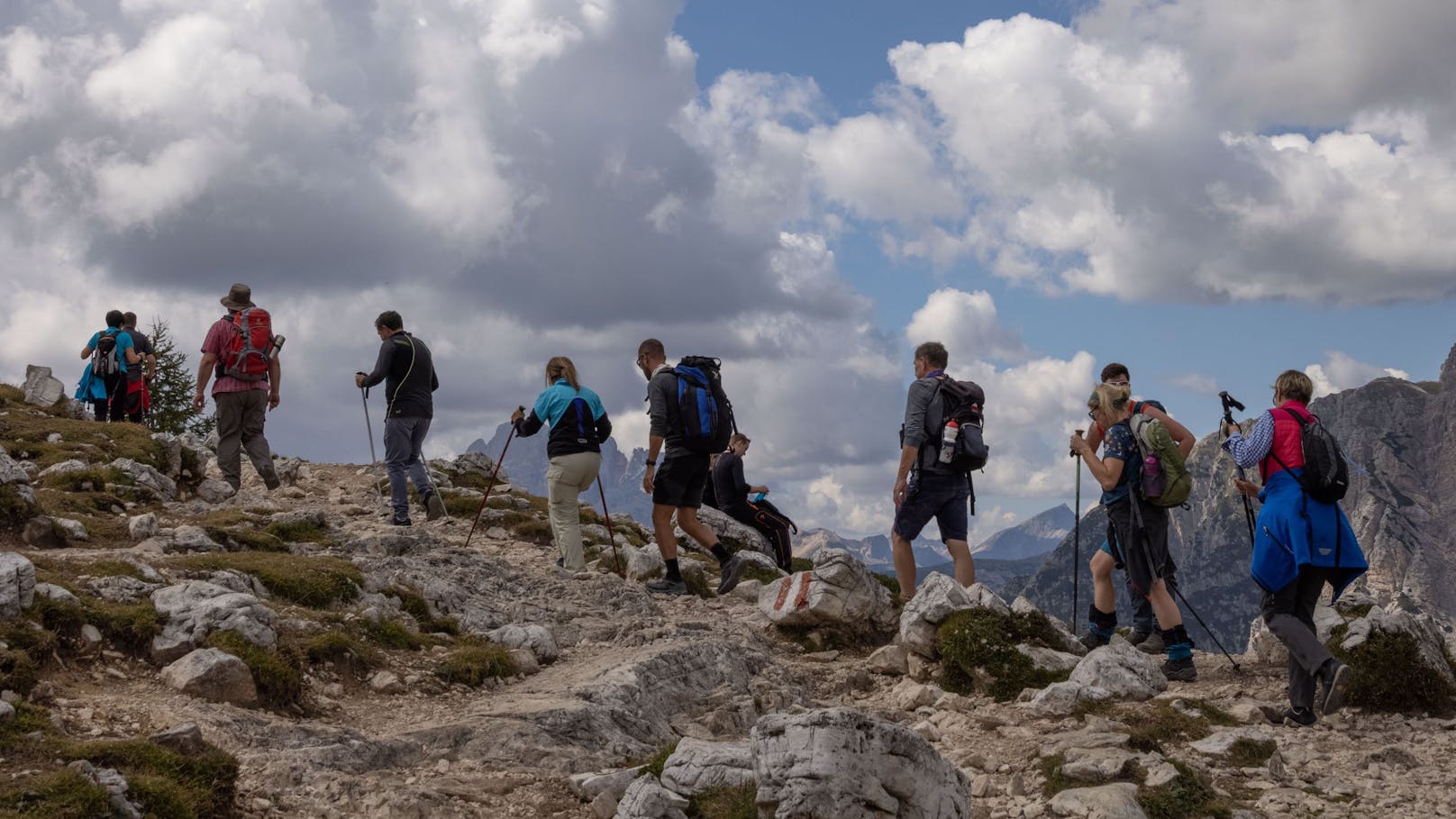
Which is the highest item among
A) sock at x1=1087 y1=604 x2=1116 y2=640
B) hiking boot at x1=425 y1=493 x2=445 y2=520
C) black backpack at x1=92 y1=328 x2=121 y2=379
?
black backpack at x1=92 y1=328 x2=121 y2=379

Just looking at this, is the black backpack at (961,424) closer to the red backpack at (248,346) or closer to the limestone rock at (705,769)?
the limestone rock at (705,769)

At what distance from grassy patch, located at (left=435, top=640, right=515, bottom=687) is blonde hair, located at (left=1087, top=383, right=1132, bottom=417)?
6928mm

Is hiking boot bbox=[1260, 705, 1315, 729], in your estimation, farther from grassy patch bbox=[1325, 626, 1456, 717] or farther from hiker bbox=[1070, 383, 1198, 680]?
hiker bbox=[1070, 383, 1198, 680]

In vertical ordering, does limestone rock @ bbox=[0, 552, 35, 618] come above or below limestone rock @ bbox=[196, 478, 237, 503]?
below

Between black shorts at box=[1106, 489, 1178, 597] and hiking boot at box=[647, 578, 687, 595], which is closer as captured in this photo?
black shorts at box=[1106, 489, 1178, 597]

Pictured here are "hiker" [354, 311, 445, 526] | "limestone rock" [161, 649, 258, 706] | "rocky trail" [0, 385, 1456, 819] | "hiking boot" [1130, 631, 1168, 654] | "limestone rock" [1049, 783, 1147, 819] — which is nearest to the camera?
"rocky trail" [0, 385, 1456, 819]

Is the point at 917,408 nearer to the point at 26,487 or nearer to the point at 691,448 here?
the point at 691,448

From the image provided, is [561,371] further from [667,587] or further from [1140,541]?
[1140,541]

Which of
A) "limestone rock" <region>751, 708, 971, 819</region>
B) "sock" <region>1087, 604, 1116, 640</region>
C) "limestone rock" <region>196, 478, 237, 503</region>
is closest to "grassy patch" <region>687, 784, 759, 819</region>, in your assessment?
"limestone rock" <region>751, 708, 971, 819</region>

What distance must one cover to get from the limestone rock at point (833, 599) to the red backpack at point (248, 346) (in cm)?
1082

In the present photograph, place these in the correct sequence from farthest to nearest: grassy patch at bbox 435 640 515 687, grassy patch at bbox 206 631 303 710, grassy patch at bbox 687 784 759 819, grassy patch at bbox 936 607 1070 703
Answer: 1. grassy patch at bbox 936 607 1070 703
2. grassy patch at bbox 435 640 515 687
3. grassy patch at bbox 206 631 303 710
4. grassy patch at bbox 687 784 759 819

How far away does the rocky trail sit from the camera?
23.3 feet

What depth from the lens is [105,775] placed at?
639 cm

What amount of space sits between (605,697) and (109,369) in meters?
21.2
